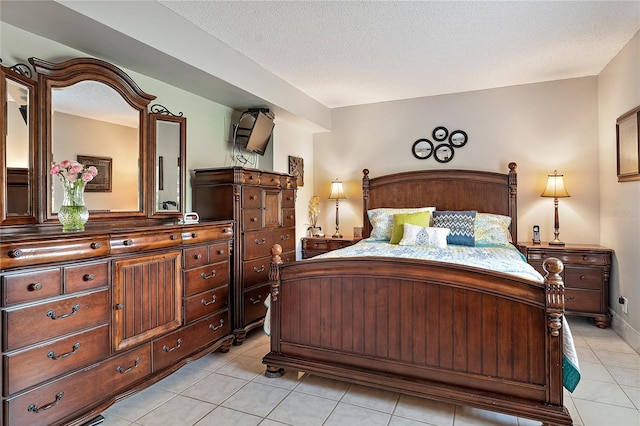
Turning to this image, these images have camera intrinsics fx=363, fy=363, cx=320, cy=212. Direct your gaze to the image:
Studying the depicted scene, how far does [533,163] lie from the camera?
4.20 metres

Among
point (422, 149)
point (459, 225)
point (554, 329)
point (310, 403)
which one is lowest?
point (310, 403)

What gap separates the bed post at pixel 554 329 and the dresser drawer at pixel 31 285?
2.51 m

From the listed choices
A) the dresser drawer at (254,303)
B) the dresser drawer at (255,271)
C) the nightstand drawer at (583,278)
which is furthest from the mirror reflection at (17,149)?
the nightstand drawer at (583,278)

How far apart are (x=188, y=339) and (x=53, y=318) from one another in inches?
39.5

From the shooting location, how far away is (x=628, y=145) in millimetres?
3137

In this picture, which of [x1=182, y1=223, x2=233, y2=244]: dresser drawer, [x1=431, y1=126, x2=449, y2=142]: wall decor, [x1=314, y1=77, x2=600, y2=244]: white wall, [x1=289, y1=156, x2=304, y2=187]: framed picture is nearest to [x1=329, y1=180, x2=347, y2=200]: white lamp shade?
[x1=314, y1=77, x2=600, y2=244]: white wall

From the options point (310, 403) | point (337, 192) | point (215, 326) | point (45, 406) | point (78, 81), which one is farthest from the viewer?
point (337, 192)

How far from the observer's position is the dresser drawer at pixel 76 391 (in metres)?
1.69

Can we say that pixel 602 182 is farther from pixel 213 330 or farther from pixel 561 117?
pixel 213 330

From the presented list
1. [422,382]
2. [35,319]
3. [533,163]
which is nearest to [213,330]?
[35,319]

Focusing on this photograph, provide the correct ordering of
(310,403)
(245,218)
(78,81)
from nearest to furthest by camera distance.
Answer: (310,403) < (78,81) < (245,218)

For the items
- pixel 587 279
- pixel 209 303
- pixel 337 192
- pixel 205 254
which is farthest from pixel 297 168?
pixel 587 279

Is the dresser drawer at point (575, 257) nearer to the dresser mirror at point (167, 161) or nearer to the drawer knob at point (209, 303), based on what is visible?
the drawer knob at point (209, 303)

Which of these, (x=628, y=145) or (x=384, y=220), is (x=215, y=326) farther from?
(x=628, y=145)
